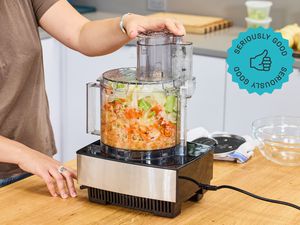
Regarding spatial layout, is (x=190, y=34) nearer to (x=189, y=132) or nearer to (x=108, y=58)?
(x=108, y=58)

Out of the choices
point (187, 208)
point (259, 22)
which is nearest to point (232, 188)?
point (187, 208)

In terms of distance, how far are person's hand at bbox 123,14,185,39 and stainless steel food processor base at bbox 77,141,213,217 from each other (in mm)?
263

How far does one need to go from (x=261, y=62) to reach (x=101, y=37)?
0.47 meters

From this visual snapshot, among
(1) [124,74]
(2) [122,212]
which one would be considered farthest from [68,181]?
(1) [124,74]

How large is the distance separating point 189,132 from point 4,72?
52 centimetres

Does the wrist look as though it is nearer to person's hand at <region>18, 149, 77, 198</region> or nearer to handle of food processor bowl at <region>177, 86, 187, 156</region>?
handle of food processor bowl at <region>177, 86, 187, 156</region>

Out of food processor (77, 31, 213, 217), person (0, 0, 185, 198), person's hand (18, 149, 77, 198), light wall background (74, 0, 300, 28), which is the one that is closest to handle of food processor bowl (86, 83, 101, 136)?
food processor (77, 31, 213, 217)

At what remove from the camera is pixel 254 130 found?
1.77 meters

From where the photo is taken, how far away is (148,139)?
144cm

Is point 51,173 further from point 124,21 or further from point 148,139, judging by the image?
point 124,21

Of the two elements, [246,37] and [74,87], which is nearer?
[246,37]

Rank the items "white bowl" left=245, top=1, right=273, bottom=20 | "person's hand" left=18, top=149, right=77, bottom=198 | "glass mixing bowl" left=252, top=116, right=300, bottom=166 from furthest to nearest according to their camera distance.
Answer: "white bowl" left=245, top=1, right=273, bottom=20 → "glass mixing bowl" left=252, top=116, right=300, bottom=166 → "person's hand" left=18, top=149, right=77, bottom=198

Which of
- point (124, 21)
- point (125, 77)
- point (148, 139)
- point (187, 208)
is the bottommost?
point (187, 208)

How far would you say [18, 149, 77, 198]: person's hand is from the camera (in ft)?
5.06
